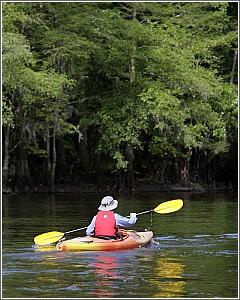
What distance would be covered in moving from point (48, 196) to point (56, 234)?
14.9 metres

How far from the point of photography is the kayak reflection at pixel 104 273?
1154 cm

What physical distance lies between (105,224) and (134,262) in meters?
1.33

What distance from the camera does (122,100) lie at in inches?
1348

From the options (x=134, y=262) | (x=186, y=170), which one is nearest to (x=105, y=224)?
(x=134, y=262)

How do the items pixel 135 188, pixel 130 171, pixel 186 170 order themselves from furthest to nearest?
pixel 186 170 < pixel 135 188 < pixel 130 171

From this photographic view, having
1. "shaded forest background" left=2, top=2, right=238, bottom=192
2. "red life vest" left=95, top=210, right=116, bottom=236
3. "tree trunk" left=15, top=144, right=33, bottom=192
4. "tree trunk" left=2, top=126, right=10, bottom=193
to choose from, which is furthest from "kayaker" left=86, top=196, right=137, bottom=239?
"tree trunk" left=15, top=144, right=33, bottom=192

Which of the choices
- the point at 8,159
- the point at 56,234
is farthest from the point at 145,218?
the point at 8,159

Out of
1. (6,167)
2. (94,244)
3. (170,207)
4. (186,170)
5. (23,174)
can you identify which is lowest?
(94,244)

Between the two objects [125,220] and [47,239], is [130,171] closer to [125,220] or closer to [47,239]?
[125,220]

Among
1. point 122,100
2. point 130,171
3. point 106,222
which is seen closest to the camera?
point 106,222

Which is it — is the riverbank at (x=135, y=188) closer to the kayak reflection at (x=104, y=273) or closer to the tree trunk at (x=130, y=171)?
the tree trunk at (x=130, y=171)

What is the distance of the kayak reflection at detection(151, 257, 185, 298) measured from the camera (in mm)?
11438

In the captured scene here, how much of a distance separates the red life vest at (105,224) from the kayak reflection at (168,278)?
116 cm

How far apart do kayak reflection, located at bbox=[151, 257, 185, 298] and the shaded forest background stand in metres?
16.7
